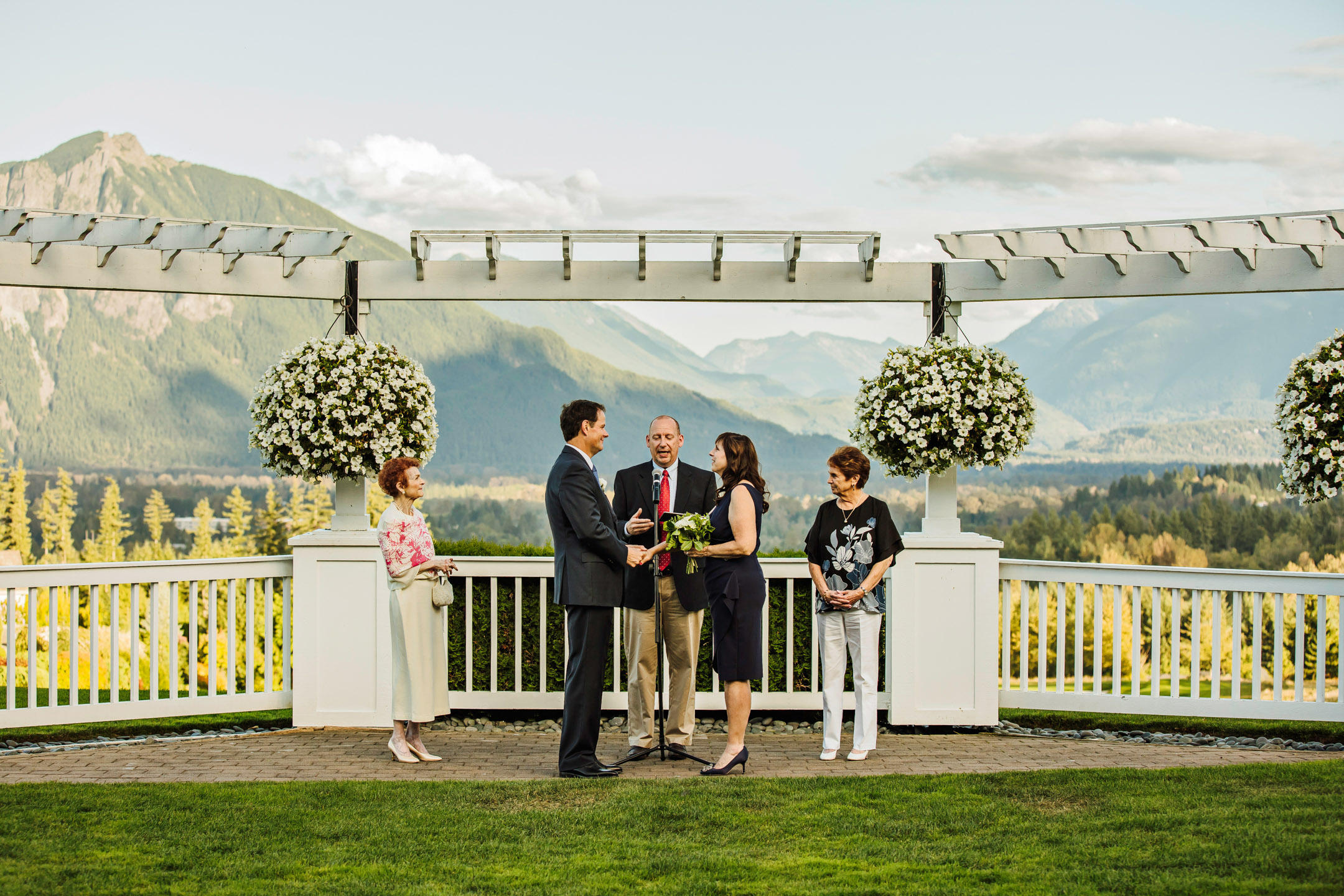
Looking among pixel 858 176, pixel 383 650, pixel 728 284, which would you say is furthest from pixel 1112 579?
pixel 858 176

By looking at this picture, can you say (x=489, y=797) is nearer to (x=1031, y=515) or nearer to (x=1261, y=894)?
(x=1261, y=894)

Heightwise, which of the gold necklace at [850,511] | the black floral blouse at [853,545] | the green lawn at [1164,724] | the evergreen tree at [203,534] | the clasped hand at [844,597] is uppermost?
the gold necklace at [850,511]

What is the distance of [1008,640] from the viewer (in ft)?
21.8

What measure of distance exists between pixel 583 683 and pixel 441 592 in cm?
94

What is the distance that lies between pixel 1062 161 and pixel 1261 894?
208ft

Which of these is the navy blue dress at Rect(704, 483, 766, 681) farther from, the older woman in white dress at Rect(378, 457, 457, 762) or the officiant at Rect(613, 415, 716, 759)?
the older woman in white dress at Rect(378, 457, 457, 762)

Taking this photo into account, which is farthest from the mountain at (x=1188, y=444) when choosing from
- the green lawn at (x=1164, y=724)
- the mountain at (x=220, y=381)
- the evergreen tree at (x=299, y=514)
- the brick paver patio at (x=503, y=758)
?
the brick paver patio at (x=503, y=758)

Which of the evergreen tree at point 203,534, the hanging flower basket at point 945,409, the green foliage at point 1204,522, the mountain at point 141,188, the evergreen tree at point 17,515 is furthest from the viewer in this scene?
the mountain at point 141,188

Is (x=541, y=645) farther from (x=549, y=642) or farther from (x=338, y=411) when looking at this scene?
(x=338, y=411)

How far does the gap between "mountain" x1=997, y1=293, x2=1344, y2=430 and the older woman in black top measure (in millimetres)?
128236

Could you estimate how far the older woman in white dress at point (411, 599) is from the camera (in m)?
5.59

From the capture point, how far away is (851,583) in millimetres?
5637

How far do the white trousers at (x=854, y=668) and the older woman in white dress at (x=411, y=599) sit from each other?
1997 millimetres

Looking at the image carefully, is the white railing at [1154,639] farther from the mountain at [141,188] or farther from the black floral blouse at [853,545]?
the mountain at [141,188]
